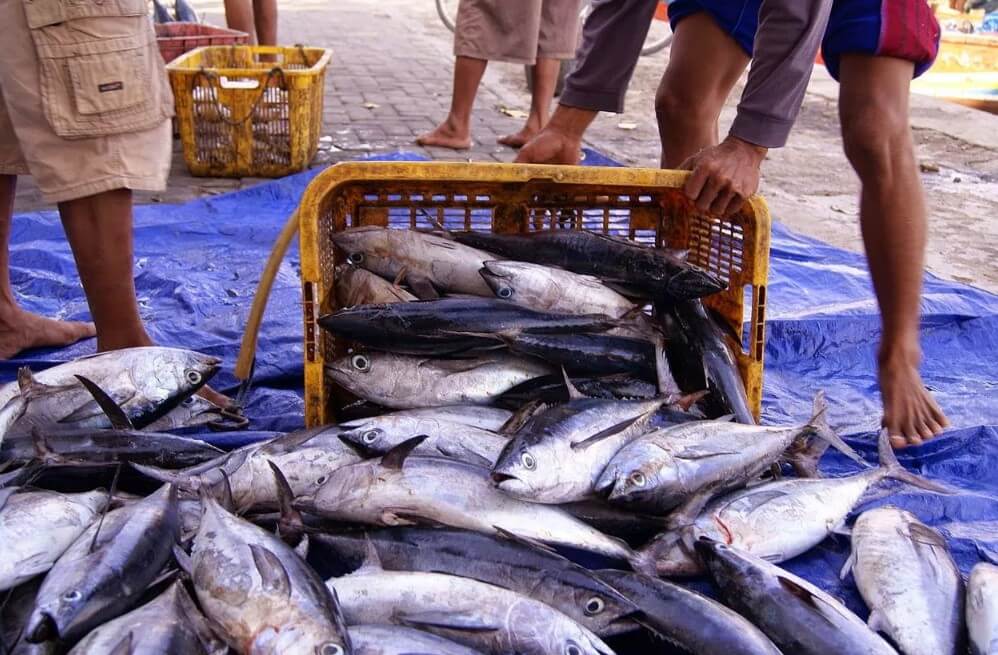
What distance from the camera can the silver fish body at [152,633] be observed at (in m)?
1.61

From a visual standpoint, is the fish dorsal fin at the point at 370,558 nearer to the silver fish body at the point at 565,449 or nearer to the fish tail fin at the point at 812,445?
the silver fish body at the point at 565,449

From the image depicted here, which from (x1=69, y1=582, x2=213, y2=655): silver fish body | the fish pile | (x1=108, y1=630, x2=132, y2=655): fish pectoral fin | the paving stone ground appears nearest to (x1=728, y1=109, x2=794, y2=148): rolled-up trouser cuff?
the fish pile

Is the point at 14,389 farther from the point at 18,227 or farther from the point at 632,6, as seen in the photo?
the point at 632,6

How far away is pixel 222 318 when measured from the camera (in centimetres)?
378

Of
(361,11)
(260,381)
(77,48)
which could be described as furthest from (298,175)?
(361,11)

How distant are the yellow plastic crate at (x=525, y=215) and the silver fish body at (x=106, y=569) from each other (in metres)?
0.67

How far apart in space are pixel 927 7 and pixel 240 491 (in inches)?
108

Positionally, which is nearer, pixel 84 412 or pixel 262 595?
pixel 262 595

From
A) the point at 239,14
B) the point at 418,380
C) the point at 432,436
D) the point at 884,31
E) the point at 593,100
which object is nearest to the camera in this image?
the point at 432,436

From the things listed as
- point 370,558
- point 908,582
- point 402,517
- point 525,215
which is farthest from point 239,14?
point 908,582

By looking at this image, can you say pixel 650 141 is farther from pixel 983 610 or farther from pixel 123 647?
pixel 123 647

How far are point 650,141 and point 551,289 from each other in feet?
17.0

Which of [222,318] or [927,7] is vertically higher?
[927,7]

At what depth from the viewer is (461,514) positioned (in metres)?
2.07
